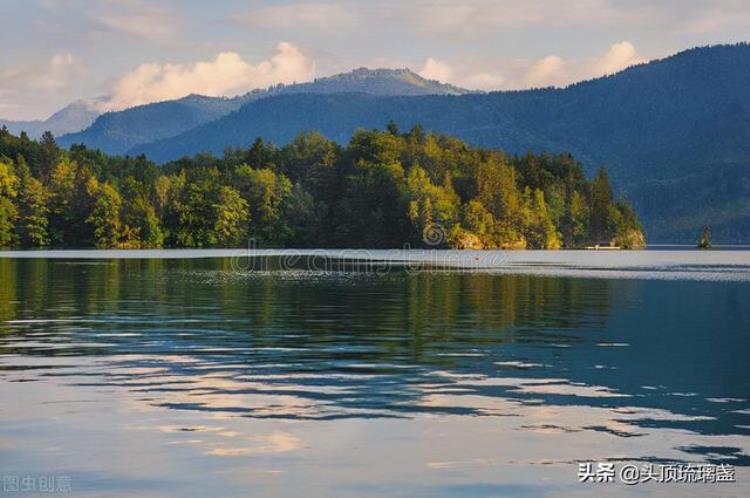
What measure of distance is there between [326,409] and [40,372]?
32.0 ft

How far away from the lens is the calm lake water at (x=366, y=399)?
57.5ft

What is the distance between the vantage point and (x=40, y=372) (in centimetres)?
2847

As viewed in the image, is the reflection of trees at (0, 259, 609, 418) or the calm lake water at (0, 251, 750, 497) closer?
the calm lake water at (0, 251, 750, 497)

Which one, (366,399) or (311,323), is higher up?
(311,323)

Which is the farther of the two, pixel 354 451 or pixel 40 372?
pixel 40 372

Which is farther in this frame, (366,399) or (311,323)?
(311,323)

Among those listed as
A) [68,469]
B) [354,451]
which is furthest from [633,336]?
[68,469]

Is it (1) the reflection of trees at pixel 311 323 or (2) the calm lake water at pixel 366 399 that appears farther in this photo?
(1) the reflection of trees at pixel 311 323

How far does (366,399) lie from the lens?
2419cm

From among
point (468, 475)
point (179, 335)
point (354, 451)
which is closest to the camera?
point (468, 475)

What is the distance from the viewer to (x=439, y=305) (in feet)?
183

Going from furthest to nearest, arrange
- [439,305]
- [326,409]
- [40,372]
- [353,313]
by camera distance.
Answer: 1. [439,305]
2. [353,313]
3. [40,372]
4. [326,409]

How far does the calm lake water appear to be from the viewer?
1752 centimetres

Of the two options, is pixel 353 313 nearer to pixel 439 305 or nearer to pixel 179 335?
pixel 439 305
